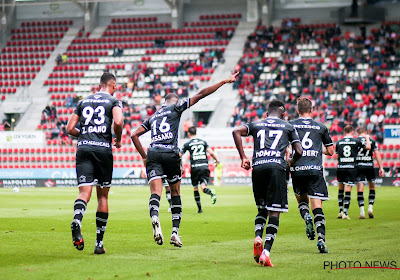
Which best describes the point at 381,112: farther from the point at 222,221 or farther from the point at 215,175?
the point at 222,221

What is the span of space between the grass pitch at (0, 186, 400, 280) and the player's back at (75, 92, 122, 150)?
1.58 meters

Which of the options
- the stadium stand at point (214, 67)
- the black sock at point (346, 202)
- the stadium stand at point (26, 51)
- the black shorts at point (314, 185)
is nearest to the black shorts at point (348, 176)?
the black sock at point (346, 202)

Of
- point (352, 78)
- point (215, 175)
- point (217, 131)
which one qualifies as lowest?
point (215, 175)

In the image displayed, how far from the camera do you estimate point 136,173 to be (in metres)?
38.8

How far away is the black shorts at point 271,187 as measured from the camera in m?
9.08

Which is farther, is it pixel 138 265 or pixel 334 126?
pixel 334 126

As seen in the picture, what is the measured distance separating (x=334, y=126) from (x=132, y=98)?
15.0 m

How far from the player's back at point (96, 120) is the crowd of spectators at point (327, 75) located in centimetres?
2961

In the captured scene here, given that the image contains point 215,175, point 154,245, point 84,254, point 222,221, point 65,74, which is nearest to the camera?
point 84,254

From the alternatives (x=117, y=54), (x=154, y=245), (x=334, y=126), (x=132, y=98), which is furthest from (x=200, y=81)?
(x=154, y=245)

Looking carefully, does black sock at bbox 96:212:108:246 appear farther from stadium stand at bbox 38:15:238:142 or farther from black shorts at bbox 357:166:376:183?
stadium stand at bbox 38:15:238:142

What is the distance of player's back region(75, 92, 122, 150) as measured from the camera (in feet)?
32.0

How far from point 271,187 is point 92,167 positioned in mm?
2539

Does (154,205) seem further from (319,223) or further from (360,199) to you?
(360,199)
